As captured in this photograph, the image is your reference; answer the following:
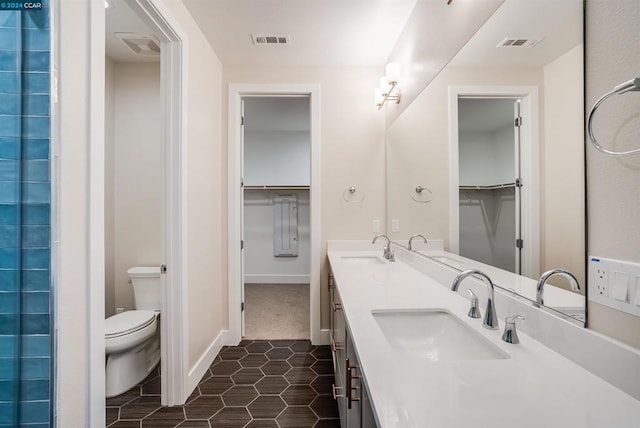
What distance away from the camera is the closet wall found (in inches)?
189

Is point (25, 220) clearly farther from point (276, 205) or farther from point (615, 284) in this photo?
point (276, 205)

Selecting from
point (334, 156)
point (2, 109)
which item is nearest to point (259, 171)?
point (334, 156)

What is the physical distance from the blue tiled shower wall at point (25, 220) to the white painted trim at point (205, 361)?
1257mm

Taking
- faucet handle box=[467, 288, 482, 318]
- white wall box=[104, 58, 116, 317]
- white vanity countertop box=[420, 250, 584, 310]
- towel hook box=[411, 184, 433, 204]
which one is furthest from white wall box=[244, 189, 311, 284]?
faucet handle box=[467, 288, 482, 318]

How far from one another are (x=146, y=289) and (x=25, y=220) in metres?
1.74

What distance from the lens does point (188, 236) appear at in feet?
6.35

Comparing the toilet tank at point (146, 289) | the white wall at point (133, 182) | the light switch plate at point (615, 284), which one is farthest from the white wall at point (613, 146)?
the white wall at point (133, 182)

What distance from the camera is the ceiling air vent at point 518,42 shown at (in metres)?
0.97

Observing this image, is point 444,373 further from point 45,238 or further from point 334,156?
point 334,156

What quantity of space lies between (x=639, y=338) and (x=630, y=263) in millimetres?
164

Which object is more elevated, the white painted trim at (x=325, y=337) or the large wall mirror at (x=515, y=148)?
the large wall mirror at (x=515, y=148)

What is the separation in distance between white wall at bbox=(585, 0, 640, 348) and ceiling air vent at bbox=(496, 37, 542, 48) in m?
0.23

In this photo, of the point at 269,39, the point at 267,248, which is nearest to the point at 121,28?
the point at 269,39

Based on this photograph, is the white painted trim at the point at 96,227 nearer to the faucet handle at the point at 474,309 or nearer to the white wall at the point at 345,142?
the faucet handle at the point at 474,309
